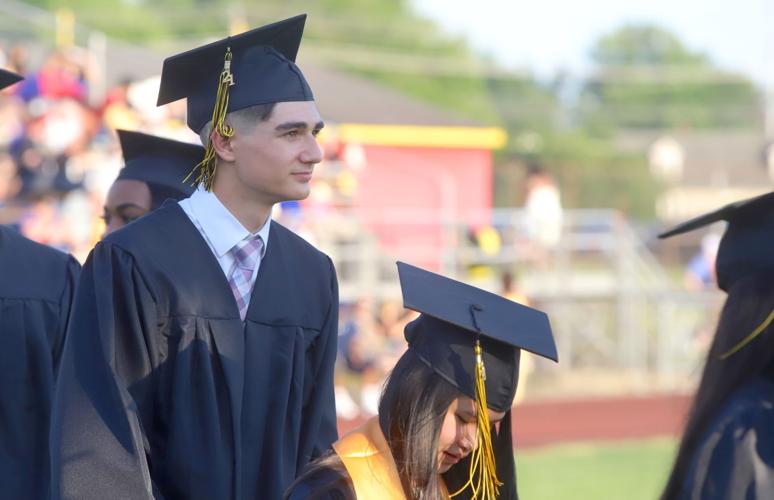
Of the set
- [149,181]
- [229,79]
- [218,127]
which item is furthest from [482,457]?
[149,181]

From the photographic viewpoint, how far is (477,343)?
2.97 m

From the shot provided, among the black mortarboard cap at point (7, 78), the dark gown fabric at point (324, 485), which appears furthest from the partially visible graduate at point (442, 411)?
the black mortarboard cap at point (7, 78)

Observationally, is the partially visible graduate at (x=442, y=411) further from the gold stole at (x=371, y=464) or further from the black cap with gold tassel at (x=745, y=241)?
the black cap with gold tassel at (x=745, y=241)

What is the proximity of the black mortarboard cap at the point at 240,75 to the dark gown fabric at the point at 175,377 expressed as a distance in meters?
0.34

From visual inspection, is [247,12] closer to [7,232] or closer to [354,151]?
[354,151]

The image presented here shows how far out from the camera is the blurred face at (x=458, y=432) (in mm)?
2803

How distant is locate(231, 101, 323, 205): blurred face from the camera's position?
3.36 meters

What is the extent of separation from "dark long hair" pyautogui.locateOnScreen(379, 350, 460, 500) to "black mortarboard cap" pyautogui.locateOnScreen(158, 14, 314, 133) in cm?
98

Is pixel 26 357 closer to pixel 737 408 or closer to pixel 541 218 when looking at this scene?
pixel 737 408

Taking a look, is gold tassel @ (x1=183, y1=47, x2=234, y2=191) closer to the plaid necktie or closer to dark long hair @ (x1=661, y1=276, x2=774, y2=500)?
the plaid necktie

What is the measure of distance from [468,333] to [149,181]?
6.46ft

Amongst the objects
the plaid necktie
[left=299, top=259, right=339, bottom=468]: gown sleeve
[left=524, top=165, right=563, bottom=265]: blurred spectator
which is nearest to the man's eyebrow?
the plaid necktie

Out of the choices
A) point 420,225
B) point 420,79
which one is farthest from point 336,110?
point 420,79

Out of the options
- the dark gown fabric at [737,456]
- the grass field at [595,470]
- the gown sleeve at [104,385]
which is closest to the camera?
the dark gown fabric at [737,456]
